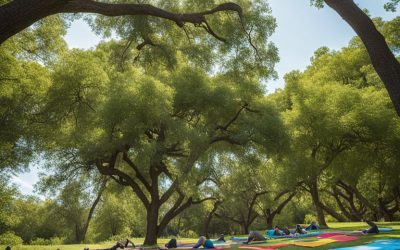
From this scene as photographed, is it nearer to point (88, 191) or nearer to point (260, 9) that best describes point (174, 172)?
point (88, 191)

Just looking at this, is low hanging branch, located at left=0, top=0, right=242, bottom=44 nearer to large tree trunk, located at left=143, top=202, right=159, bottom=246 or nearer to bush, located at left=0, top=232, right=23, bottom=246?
bush, located at left=0, top=232, right=23, bottom=246

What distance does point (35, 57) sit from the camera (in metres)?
20.4

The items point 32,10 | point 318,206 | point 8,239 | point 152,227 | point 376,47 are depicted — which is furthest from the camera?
point 318,206

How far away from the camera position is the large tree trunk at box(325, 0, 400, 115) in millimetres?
7094

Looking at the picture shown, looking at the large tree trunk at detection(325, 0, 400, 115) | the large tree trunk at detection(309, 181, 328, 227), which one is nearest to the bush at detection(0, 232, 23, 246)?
the large tree trunk at detection(325, 0, 400, 115)

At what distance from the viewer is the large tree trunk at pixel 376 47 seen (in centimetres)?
709

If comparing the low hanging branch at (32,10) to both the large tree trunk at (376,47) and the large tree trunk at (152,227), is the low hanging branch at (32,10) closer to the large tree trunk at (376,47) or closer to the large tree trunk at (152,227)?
the large tree trunk at (376,47)

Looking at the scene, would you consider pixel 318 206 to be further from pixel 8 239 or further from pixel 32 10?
pixel 32 10

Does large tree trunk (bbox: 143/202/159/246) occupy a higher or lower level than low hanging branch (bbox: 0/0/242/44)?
lower

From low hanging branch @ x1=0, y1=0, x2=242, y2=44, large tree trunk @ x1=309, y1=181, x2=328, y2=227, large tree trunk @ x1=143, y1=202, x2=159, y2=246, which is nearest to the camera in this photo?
low hanging branch @ x1=0, y1=0, x2=242, y2=44

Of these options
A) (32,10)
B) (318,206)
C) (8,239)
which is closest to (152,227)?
(8,239)

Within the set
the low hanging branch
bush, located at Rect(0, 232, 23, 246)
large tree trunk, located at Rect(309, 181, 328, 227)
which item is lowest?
bush, located at Rect(0, 232, 23, 246)

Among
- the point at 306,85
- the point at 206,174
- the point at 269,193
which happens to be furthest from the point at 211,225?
the point at 206,174

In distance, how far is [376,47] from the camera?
744cm
